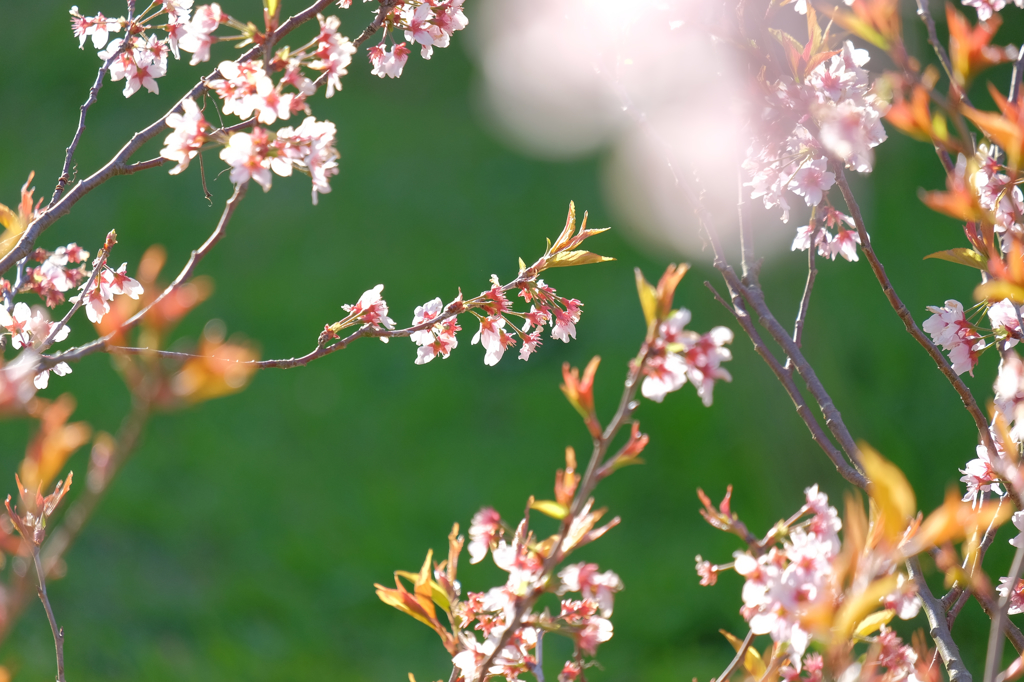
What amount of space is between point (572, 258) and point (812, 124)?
0.80 ft

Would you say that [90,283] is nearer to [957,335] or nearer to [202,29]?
[202,29]

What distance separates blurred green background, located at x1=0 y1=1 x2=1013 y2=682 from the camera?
226cm

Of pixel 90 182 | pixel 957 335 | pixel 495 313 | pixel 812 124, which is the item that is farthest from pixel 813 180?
pixel 90 182

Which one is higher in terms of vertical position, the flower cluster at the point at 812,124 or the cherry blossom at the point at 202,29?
the cherry blossom at the point at 202,29

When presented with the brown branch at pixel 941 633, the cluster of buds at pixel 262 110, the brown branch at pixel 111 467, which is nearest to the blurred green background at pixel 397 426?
the brown branch at pixel 941 633

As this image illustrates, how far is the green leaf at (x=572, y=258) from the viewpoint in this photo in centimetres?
70

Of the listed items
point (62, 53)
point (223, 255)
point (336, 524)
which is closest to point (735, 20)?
point (336, 524)

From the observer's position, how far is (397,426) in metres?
3.02

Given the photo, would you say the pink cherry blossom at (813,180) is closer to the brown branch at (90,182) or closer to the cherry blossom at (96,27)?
the brown branch at (90,182)

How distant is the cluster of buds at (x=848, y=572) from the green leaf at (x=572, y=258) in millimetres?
244

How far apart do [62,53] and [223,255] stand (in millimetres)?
1700

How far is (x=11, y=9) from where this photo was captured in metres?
4.53

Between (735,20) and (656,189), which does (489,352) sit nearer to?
(735,20)

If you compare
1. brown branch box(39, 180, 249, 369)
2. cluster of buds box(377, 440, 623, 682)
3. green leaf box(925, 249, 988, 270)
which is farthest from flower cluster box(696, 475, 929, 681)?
brown branch box(39, 180, 249, 369)
